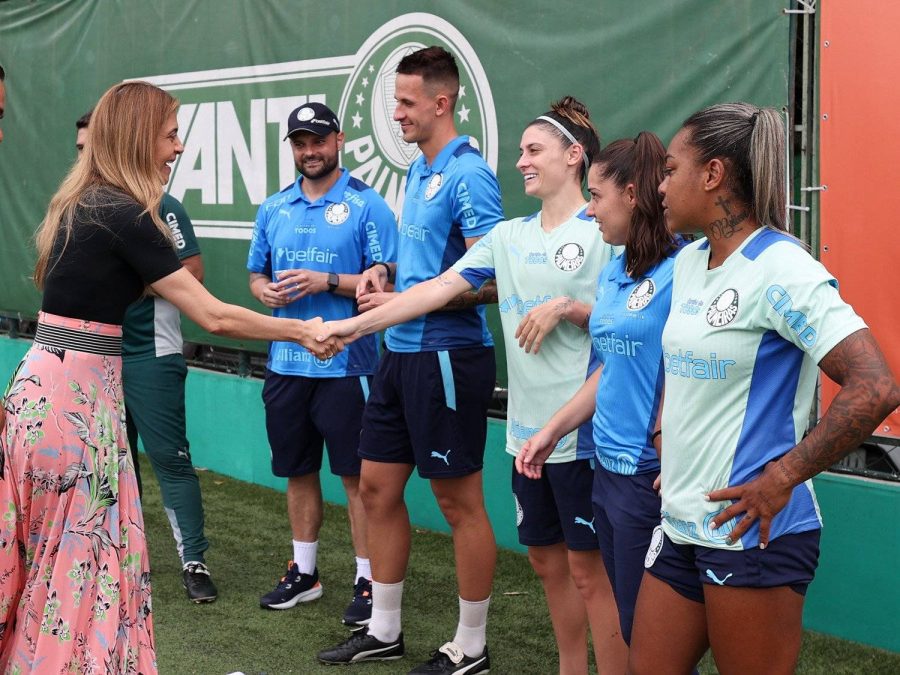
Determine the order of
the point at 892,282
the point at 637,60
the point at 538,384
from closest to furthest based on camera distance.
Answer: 1. the point at 538,384
2. the point at 892,282
3. the point at 637,60

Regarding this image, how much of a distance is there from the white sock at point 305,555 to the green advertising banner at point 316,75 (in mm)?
1745

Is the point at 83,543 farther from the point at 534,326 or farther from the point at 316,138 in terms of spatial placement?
the point at 316,138

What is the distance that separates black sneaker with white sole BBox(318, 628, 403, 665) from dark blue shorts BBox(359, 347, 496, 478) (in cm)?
70

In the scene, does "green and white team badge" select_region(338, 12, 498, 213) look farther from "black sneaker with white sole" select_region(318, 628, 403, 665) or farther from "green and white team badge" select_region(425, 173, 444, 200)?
"black sneaker with white sole" select_region(318, 628, 403, 665)

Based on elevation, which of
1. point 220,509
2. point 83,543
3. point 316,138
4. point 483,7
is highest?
point 483,7

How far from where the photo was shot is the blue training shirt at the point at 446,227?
406 cm

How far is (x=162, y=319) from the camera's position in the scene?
507cm

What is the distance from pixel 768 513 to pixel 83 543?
189cm

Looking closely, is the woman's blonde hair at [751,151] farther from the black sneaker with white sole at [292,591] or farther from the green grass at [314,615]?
the black sneaker with white sole at [292,591]

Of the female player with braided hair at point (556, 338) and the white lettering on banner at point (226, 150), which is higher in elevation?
the white lettering on banner at point (226, 150)

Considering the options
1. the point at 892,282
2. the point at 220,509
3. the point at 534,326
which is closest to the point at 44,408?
the point at 534,326

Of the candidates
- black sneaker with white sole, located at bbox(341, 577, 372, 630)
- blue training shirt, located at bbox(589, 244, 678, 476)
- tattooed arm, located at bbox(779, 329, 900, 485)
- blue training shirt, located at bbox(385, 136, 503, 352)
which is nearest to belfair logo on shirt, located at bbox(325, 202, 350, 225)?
blue training shirt, located at bbox(385, 136, 503, 352)

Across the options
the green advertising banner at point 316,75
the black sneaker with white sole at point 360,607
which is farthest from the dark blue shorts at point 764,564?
the black sneaker with white sole at point 360,607

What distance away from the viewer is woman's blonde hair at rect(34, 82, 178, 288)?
10.8 feet
